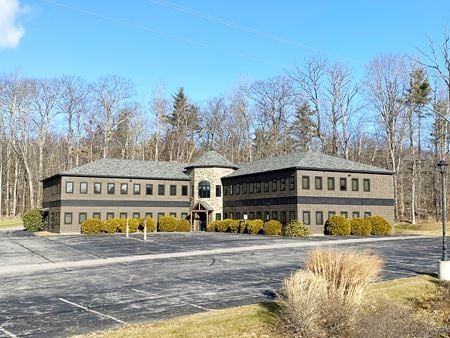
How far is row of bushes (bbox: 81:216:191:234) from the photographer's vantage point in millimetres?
45594

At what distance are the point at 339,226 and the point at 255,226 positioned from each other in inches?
315

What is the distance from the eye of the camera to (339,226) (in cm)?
4081

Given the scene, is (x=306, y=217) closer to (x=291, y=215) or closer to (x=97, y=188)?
(x=291, y=215)

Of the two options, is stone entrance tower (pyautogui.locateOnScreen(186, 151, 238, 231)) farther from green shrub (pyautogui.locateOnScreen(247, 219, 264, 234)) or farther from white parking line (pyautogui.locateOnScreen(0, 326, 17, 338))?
white parking line (pyautogui.locateOnScreen(0, 326, 17, 338))

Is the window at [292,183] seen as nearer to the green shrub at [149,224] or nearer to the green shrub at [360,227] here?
the green shrub at [360,227]

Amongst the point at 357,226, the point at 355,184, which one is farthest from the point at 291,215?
the point at 355,184

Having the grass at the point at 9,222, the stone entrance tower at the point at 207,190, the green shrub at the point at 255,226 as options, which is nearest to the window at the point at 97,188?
the stone entrance tower at the point at 207,190

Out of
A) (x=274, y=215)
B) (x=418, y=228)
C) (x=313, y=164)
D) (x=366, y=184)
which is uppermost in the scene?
(x=313, y=164)

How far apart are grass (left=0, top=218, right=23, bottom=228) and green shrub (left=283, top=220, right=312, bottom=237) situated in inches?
1524

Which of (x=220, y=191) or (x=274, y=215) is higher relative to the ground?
(x=220, y=191)

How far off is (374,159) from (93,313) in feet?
220

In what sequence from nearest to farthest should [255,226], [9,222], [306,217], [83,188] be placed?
[306,217]
[255,226]
[83,188]
[9,222]

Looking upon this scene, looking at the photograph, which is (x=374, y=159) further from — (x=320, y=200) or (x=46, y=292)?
(x=46, y=292)

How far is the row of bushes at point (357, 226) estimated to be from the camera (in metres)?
40.9
